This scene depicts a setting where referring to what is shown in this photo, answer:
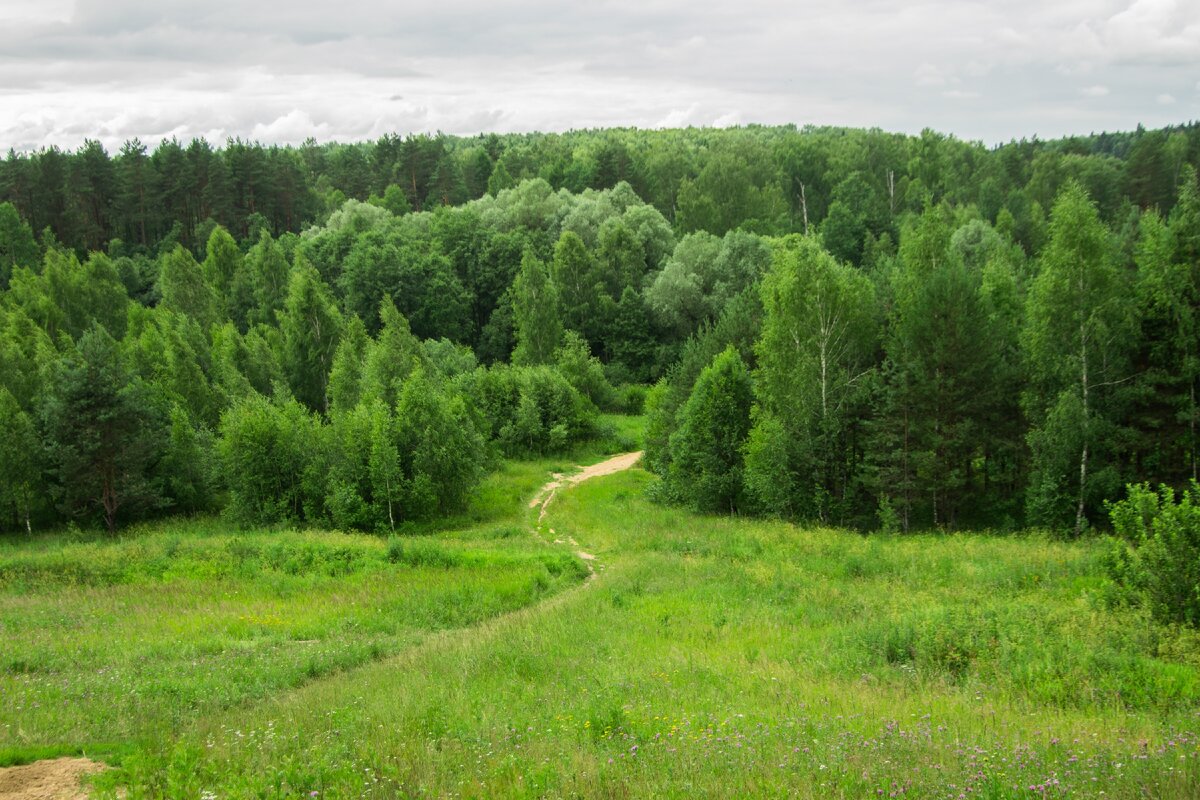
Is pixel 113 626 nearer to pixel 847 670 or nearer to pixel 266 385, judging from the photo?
pixel 847 670

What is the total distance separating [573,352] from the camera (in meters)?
56.8

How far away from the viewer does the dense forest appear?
28.2 m

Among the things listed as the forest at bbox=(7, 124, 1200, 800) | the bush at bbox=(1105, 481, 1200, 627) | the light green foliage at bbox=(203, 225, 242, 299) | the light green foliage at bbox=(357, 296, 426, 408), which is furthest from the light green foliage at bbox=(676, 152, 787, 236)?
the bush at bbox=(1105, 481, 1200, 627)

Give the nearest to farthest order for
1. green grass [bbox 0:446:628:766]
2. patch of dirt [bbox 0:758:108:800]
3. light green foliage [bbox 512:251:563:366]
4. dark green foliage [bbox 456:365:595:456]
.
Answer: patch of dirt [bbox 0:758:108:800] → green grass [bbox 0:446:628:766] → dark green foliage [bbox 456:365:595:456] → light green foliage [bbox 512:251:563:366]

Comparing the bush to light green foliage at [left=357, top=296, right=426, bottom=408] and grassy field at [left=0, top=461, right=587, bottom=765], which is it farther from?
light green foliage at [left=357, top=296, right=426, bottom=408]

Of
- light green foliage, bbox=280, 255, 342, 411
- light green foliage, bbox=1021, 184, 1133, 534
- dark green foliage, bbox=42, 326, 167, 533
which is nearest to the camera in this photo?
light green foliage, bbox=1021, 184, 1133, 534

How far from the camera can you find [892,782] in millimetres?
8117

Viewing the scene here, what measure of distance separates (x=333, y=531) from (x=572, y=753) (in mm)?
25357

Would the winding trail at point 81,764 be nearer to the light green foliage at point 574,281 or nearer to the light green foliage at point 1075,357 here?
the light green foliage at point 1075,357

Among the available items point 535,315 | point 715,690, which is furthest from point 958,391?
point 535,315

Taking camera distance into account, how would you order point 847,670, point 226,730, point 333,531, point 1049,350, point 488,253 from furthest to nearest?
point 488,253, point 333,531, point 1049,350, point 847,670, point 226,730

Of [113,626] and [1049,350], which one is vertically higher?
[1049,350]

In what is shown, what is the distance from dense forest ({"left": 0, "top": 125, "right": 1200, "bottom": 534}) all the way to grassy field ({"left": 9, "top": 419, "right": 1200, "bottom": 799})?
22.2 ft

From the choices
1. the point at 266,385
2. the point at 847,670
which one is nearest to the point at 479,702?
the point at 847,670
